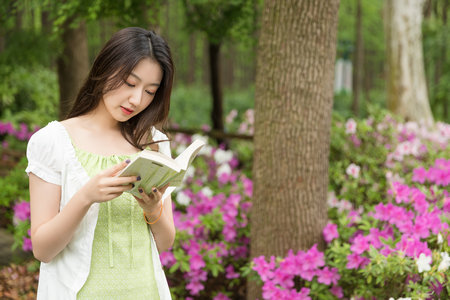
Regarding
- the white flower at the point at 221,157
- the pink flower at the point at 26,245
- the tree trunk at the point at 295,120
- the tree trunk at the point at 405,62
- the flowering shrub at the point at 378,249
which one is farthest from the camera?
the tree trunk at the point at 405,62

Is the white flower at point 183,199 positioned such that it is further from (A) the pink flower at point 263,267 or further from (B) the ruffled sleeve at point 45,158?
(B) the ruffled sleeve at point 45,158

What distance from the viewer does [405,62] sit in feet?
27.8


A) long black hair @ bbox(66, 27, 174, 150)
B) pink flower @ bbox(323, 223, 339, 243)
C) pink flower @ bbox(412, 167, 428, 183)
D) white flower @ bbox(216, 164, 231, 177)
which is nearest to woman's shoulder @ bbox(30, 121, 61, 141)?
long black hair @ bbox(66, 27, 174, 150)

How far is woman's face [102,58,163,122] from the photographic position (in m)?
1.64

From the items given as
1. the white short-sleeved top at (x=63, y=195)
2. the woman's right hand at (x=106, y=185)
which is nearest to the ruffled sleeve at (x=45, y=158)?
the white short-sleeved top at (x=63, y=195)

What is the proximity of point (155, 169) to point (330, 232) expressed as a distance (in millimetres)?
1990

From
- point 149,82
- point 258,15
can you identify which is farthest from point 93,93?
point 258,15

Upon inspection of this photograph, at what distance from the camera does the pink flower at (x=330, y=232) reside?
3.11 meters

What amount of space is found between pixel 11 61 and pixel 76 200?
462cm

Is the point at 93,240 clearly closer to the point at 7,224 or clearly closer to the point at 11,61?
the point at 7,224

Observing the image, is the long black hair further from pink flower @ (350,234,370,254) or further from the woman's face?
pink flower @ (350,234,370,254)

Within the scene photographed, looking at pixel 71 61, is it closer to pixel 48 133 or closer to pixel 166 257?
pixel 166 257

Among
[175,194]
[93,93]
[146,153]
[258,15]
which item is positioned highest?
[258,15]

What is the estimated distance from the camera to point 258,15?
551 cm
